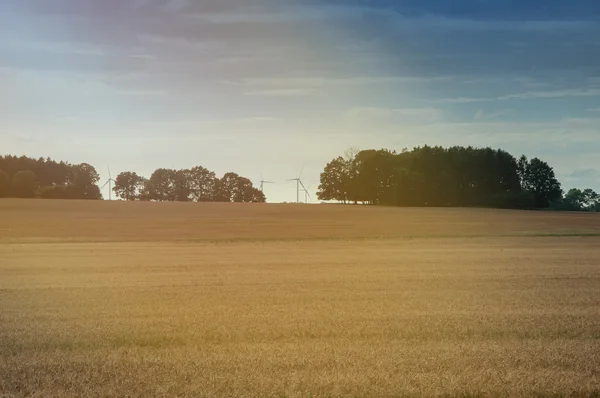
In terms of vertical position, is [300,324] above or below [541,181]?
below

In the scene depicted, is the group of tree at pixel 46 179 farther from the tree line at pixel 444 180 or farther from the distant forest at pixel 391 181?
the tree line at pixel 444 180

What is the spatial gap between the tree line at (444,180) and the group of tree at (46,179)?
34.4 m

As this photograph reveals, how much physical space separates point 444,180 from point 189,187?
1548 inches

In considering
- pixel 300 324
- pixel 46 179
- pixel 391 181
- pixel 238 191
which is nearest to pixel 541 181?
pixel 391 181

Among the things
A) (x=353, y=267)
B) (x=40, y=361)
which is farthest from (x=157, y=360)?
(x=353, y=267)

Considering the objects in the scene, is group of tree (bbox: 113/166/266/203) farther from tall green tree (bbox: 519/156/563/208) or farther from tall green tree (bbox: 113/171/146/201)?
tall green tree (bbox: 519/156/563/208)

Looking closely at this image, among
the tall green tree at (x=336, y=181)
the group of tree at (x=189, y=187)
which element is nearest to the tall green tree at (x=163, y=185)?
the group of tree at (x=189, y=187)

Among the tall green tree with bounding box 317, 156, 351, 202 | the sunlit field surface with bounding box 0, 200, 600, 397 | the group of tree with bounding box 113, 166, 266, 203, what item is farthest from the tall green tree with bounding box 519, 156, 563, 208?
the sunlit field surface with bounding box 0, 200, 600, 397

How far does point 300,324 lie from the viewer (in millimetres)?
15094

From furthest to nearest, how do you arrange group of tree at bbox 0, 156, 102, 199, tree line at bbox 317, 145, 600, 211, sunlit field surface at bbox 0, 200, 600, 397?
tree line at bbox 317, 145, 600, 211 < group of tree at bbox 0, 156, 102, 199 < sunlit field surface at bbox 0, 200, 600, 397

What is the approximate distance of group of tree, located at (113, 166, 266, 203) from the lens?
109250 mm

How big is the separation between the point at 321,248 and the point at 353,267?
14842mm

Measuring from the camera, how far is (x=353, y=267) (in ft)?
99.2

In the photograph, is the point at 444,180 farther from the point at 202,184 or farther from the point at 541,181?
the point at 202,184
